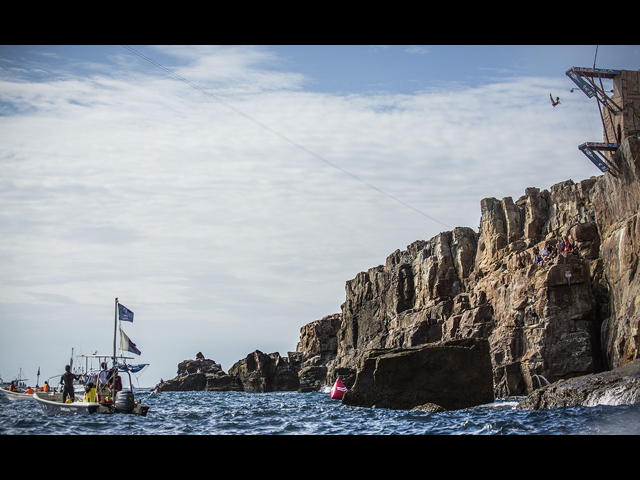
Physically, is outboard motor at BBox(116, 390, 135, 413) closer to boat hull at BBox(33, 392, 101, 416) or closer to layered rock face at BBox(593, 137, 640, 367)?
boat hull at BBox(33, 392, 101, 416)

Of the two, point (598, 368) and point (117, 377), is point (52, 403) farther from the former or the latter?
point (598, 368)

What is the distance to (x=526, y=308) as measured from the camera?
4756 centimetres

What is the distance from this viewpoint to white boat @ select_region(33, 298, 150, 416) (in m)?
28.0

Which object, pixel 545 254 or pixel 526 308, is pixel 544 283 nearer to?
pixel 526 308

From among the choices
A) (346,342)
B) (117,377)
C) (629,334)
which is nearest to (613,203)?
(629,334)

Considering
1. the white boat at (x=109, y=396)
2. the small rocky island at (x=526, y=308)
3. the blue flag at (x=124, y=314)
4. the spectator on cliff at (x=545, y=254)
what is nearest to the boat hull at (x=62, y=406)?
the white boat at (x=109, y=396)

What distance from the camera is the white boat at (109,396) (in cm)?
2800

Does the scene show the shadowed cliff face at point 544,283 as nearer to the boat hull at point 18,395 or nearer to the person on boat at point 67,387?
the person on boat at point 67,387

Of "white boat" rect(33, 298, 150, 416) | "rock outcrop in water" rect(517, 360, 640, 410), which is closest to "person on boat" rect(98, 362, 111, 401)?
"white boat" rect(33, 298, 150, 416)

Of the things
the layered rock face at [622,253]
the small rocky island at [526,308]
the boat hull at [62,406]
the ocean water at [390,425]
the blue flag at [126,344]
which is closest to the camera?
the ocean water at [390,425]

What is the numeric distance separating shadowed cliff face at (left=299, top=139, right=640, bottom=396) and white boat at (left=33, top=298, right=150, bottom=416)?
29663mm
